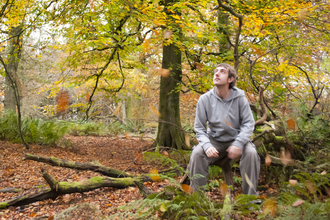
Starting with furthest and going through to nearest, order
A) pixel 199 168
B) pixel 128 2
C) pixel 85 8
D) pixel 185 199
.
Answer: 1. pixel 85 8
2. pixel 128 2
3. pixel 199 168
4. pixel 185 199

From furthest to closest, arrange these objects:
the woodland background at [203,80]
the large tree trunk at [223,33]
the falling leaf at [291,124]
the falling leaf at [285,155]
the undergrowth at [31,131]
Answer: the undergrowth at [31,131], the large tree trunk at [223,33], the falling leaf at [291,124], the falling leaf at [285,155], the woodland background at [203,80]

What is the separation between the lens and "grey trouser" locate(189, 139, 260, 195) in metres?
2.39

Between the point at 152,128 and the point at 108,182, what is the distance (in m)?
16.1

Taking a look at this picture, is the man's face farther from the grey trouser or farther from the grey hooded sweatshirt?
the grey trouser

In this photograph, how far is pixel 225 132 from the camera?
104 inches

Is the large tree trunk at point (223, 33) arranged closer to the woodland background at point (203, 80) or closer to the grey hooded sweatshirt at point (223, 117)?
the woodland background at point (203, 80)

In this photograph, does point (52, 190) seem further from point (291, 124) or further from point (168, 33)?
point (168, 33)

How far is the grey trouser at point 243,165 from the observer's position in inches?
94.3

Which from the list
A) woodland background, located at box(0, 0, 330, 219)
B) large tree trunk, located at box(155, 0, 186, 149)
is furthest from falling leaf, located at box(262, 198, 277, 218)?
large tree trunk, located at box(155, 0, 186, 149)

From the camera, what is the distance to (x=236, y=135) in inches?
104

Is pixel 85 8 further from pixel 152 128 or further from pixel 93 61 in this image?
pixel 152 128

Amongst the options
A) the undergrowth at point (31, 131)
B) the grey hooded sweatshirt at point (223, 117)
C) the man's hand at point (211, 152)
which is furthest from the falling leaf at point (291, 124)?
the undergrowth at point (31, 131)

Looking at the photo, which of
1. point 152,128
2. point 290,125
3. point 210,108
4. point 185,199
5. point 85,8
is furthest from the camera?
point 152,128

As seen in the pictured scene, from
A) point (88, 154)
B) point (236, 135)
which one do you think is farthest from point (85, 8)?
point (236, 135)
